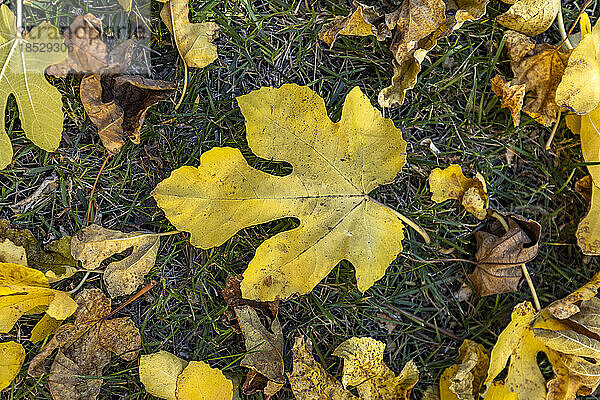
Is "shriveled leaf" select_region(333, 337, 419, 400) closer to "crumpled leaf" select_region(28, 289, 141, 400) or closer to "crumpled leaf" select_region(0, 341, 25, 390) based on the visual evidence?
"crumpled leaf" select_region(28, 289, 141, 400)

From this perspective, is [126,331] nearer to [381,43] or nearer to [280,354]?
[280,354]

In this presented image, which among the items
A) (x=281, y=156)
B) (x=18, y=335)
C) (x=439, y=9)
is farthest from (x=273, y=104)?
(x=18, y=335)

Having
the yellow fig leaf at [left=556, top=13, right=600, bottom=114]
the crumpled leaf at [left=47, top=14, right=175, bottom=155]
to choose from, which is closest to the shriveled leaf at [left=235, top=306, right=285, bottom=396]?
the crumpled leaf at [left=47, top=14, right=175, bottom=155]

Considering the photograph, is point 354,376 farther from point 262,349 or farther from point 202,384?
point 202,384

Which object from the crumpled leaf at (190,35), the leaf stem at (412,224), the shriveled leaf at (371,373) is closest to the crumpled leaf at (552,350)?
the shriveled leaf at (371,373)

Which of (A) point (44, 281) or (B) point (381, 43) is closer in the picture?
(A) point (44, 281)

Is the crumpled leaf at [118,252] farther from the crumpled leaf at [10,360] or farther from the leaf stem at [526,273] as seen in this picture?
the leaf stem at [526,273]
